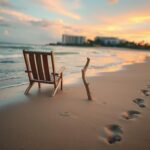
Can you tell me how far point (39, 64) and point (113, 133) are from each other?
2658mm

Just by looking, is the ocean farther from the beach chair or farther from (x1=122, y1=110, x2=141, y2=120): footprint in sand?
(x1=122, y1=110, x2=141, y2=120): footprint in sand

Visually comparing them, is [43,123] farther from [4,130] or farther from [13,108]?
[13,108]

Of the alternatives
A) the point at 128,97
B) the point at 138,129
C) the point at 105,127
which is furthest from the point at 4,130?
the point at 128,97

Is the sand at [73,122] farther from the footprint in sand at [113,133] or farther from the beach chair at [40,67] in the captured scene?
the beach chair at [40,67]

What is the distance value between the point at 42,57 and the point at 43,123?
6.41ft

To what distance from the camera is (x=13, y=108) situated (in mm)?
3666

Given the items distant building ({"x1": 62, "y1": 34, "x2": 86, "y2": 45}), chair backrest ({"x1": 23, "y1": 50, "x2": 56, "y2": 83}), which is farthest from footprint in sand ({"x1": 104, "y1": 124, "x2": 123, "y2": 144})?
distant building ({"x1": 62, "y1": 34, "x2": 86, "y2": 45})

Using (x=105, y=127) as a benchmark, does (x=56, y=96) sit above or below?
below

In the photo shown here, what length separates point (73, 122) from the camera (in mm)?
2990

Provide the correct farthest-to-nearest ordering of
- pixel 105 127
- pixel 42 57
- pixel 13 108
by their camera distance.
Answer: pixel 42 57 < pixel 13 108 < pixel 105 127

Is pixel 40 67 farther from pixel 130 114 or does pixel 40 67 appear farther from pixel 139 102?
pixel 139 102

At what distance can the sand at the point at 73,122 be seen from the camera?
2.36 metres

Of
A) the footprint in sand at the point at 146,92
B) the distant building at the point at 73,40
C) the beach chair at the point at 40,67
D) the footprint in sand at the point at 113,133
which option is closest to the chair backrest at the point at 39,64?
the beach chair at the point at 40,67

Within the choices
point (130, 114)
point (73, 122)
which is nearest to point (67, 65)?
point (130, 114)
